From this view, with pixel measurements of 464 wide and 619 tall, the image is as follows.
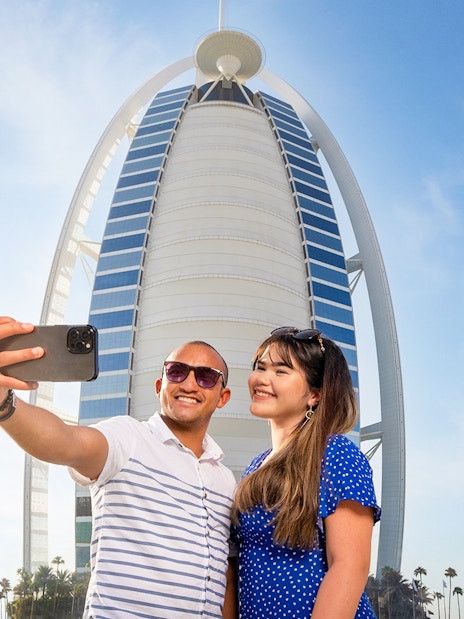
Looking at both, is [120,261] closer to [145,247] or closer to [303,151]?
[145,247]

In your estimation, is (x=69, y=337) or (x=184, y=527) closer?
(x=69, y=337)

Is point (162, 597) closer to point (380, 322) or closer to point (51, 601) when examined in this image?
point (51, 601)

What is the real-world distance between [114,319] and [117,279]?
4.50 meters

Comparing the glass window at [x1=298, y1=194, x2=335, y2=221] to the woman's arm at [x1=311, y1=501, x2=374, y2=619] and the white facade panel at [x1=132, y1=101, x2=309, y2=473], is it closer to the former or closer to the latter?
the white facade panel at [x1=132, y1=101, x2=309, y2=473]

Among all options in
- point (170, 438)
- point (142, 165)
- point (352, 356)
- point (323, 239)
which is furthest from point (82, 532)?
point (170, 438)

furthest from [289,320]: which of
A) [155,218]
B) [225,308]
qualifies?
[155,218]

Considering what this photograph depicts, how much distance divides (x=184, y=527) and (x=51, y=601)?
186 feet

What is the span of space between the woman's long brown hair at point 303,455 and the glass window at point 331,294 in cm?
6521

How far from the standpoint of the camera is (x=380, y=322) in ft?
241

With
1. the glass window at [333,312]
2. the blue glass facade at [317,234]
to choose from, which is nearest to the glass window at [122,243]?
the blue glass facade at [317,234]

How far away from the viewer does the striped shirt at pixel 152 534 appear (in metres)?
3.44

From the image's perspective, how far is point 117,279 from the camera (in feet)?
226

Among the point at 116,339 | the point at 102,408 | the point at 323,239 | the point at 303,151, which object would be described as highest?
the point at 303,151

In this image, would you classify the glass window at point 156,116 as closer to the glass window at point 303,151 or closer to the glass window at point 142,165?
the glass window at point 142,165
